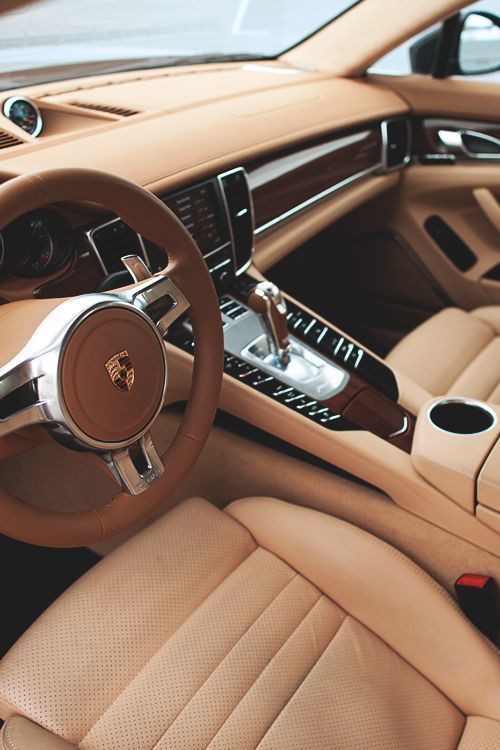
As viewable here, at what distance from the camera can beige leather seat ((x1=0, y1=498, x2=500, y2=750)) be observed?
930mm

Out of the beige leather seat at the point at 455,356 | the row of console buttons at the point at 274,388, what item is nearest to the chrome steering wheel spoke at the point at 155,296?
the row of console buttons at the point at 274,388

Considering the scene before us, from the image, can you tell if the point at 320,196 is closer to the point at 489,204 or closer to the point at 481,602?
the point at 489,204

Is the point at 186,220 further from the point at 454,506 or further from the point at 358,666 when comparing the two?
the point at 358,666

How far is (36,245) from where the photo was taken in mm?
1032

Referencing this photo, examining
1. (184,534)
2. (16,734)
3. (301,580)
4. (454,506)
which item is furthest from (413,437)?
(16,734)

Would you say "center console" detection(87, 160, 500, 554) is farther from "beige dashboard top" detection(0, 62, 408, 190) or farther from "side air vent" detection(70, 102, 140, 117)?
"side air vent" detection(70, 102, 140, 117)

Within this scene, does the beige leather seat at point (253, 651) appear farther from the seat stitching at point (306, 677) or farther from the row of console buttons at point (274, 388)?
the row of console buttons at point (274, 388)

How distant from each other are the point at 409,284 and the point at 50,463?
1363mm

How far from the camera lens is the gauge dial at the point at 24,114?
1387 millimetres

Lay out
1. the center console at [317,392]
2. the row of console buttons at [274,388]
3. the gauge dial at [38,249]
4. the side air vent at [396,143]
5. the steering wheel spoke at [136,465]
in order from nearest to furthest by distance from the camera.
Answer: the steering wheel spoke at [136,465] < the gauge dial at [38,249] < the center console at [317,392] < the row of console buttons at [274,388] < the side air vent at [396,143]

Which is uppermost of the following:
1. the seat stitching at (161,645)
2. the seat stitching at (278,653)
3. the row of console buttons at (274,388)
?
the row of console buttons at (274,388)

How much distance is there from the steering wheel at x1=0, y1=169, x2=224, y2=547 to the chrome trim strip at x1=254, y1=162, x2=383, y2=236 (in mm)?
668

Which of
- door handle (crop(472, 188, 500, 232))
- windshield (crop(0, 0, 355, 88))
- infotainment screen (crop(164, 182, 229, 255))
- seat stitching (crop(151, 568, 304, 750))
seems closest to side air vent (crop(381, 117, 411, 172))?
door handle (crop(472, 188, 500, 232))

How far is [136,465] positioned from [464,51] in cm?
182
